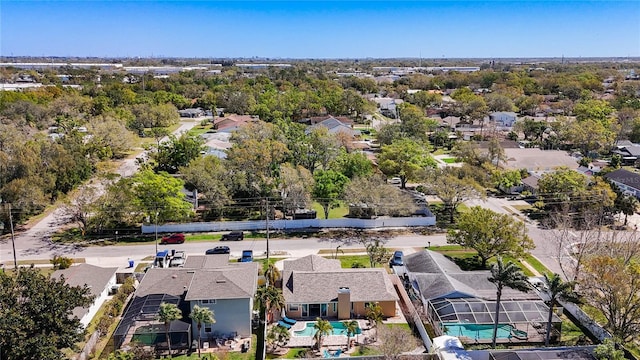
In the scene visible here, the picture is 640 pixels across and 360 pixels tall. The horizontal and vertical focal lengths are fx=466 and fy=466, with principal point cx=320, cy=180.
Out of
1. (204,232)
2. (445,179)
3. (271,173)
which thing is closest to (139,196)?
(204,232)

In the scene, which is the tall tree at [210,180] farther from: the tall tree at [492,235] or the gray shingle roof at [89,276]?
the tall tree at [492,235]

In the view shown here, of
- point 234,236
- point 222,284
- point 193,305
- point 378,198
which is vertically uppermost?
point 378,198

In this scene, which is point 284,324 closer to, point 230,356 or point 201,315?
point 230,356

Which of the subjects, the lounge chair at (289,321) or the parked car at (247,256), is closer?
the lounge chair at (289,321)

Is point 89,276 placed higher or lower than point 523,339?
higher

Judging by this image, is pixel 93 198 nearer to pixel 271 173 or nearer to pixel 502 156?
pixel 271 173

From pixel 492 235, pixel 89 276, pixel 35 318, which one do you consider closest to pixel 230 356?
pixel 35 318

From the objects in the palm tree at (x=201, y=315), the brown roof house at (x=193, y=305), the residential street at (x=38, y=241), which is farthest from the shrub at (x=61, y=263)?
the palm tree at (x=201, y=315)
